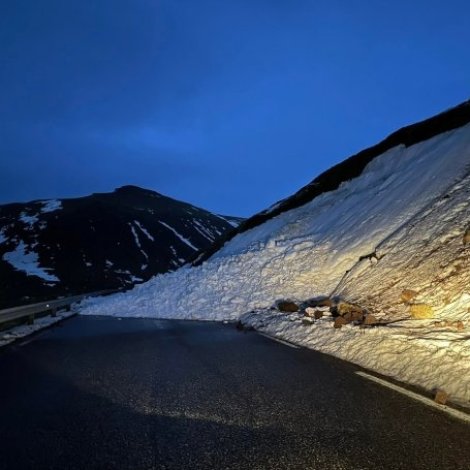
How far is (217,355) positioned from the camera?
8727 millimetres

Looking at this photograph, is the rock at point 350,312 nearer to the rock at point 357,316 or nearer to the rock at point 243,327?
the rock at point 357,316

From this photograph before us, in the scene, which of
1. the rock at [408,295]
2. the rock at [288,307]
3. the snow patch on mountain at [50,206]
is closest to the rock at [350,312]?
the rock at [408,295]

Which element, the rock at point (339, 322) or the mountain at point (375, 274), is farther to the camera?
the rock at point (339, 322)

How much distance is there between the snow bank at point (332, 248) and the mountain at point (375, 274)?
6cm

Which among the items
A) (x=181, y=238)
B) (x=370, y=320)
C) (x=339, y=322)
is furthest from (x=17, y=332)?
(x=181, y=238)

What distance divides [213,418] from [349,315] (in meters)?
6.16

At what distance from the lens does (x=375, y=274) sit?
43.4 feet

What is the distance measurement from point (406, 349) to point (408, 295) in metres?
3.51

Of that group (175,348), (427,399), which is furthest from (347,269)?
(427,399)

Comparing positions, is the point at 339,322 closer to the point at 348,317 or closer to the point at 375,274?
the point at 348,317

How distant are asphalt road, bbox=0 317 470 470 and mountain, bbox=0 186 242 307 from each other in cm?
4357

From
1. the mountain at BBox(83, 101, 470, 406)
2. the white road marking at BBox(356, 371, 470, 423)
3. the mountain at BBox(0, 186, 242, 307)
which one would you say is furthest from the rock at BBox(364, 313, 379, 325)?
the mountain at BBox(0, 186, 242, 307)

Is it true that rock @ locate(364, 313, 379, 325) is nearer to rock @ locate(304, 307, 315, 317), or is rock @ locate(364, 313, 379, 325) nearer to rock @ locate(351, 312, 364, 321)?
rock @ locate(351, 312, 364, 321)

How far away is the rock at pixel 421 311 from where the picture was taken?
367 inches
